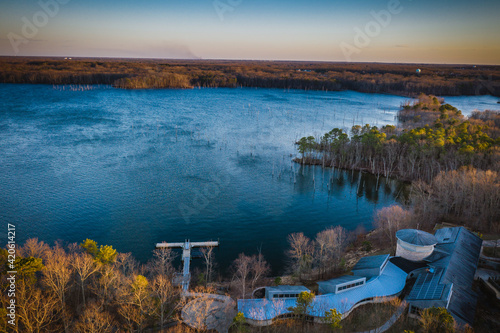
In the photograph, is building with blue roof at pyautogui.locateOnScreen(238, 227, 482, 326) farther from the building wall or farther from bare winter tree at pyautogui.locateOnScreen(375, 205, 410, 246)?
bare winter tree at pyautogui.locateOnScreen(375, 205, 410, 246)

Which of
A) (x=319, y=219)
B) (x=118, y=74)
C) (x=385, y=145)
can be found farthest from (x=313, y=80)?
(x=319, y=219)

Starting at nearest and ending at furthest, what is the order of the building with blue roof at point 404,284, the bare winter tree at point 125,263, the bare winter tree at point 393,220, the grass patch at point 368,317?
the grass patch at point 368,317, the building with blue roof at point 404,284, the bare winter tree at point 125,263, the bare winter tree at point 393,220

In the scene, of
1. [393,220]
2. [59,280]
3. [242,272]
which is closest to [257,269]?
[242,272]

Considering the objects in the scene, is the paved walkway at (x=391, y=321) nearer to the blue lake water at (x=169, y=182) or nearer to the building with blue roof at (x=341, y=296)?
the building with blue roof at (x=341, y=296)

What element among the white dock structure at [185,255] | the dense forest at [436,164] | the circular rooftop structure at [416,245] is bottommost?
the white dock structure at [185,255]

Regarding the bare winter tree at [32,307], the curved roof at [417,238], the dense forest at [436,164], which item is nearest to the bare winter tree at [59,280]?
the bare winter tree at [32,307]

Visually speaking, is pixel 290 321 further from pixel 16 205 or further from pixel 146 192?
pixel 16 205

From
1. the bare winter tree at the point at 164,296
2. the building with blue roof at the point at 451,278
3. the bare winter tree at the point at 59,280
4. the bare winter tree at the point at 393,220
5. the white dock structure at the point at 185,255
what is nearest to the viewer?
the bare winter tree at the point at 59,280
